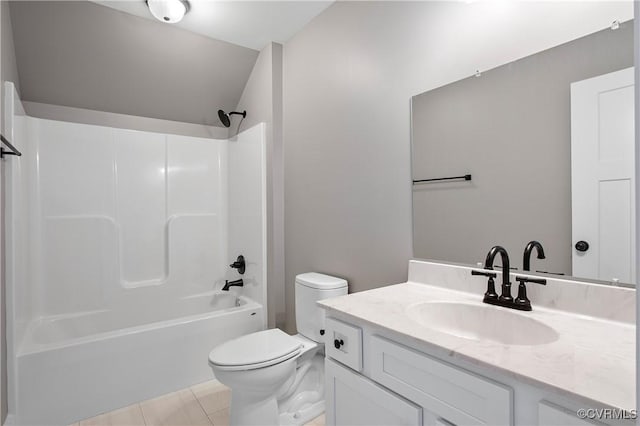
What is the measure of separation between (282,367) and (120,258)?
182 centimetres

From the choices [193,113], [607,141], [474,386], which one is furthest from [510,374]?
[193,113]

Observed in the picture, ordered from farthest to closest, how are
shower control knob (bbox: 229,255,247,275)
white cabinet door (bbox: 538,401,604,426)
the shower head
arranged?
1. the shower head
2. shower control knob (bbox: 229,255,247,275)
3. white cabinet door (bbox: 538,401,604,426)

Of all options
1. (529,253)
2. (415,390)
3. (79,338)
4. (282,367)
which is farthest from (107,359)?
(529,253)

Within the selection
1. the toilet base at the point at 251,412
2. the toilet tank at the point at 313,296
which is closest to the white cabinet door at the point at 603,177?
the toilet tank at the point at 313,296

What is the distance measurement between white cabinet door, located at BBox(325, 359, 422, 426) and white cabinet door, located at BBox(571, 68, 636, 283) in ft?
2.47

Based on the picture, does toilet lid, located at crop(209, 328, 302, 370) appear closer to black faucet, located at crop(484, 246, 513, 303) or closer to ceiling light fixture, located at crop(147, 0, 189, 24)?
black faucet, located at crop(484, 246, 513, 303)

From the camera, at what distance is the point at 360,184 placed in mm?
1907

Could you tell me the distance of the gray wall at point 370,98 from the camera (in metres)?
1.29

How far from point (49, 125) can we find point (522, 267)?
3.16 metres

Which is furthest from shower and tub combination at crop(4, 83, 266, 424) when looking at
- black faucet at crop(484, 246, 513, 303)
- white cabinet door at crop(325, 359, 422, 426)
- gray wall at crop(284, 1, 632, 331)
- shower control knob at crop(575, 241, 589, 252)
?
shower control knob at crop(575, 241, 589, 252)

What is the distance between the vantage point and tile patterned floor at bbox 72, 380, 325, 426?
1904 millimetres

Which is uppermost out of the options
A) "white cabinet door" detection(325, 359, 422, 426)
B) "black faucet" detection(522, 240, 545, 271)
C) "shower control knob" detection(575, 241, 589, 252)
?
"shower control knob" detection(575, 241, 589, 252)

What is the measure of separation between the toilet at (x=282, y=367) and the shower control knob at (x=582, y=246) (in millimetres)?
1169

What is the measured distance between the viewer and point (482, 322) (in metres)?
1.20
